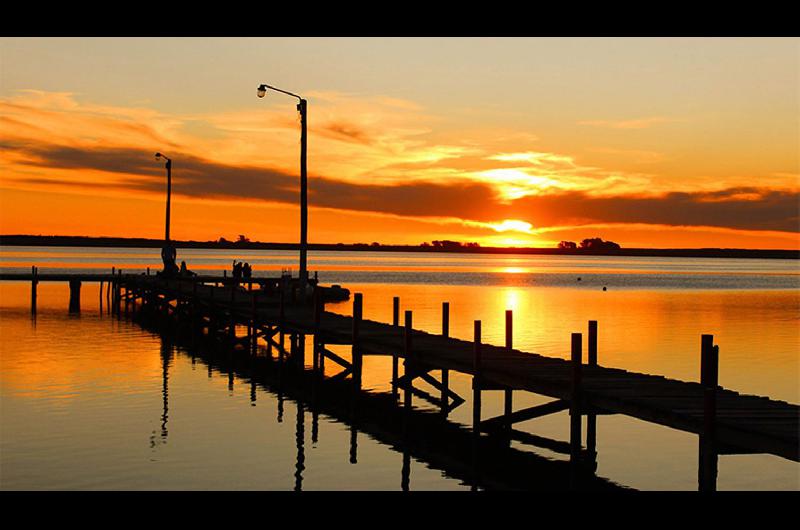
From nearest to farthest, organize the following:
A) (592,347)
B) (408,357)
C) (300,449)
→ (300,449) → (592,347) → (408,357)

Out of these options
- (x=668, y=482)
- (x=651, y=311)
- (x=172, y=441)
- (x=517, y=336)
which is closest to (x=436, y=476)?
(x=668, y=482)

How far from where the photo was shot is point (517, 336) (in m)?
49.6

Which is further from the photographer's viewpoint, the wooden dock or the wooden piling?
the wooden piling

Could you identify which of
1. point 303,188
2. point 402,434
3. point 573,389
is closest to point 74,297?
point 303,188

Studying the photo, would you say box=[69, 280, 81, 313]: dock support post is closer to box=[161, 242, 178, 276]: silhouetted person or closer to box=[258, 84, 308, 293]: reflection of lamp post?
box=[161, 242, 178, 276]: silhouetted person

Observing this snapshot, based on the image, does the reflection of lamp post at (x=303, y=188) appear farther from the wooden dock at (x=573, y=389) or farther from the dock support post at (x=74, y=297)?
the dock support post at (x=74, y=297)

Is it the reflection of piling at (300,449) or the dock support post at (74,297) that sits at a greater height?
the dock support post at (74,297)

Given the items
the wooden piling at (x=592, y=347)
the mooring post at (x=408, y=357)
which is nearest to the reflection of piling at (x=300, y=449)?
the mooring post at (x=408, y=357)

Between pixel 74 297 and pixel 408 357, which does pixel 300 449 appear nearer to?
pixel 408 357

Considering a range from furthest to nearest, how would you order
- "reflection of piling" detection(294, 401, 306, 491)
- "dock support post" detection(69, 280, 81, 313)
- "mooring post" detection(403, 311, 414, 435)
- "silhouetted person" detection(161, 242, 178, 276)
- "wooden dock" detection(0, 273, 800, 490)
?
"dock support post" detection(69, 280, 81, 313)
"silhouetted person" detection(161, 242, 178, 276)
"mooring post" detection(403, 311, 414, 435)
"reflection of piling" detection(294, 401, 306, 491)
"wooden dock" detection(0, 273, 800, 490)

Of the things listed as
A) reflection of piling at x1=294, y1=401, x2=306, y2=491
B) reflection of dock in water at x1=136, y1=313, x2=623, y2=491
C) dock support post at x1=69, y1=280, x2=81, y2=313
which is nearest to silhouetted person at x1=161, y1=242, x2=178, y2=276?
dock support post at x1=69, y1=280, x2=81, y2=313

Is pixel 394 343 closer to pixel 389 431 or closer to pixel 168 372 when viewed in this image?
pixel 389 431
